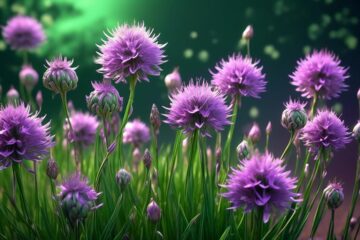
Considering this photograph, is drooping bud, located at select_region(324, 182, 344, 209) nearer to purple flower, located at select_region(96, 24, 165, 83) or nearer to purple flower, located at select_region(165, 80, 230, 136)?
purple flower, located at select_region(165, 80, 230, 136)

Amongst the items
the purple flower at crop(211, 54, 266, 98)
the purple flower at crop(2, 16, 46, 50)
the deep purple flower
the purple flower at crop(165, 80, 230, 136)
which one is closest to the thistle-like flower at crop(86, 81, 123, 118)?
the purple flower at crop(165, 80, 230, 136)

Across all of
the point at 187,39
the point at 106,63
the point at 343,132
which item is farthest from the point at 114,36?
the point at 187,39

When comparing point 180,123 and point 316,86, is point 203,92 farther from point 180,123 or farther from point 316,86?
point 316,86

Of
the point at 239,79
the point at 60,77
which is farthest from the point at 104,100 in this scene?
the point at 239,79

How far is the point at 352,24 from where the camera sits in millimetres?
3805

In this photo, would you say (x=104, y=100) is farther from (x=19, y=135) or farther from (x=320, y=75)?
(x=320, y=75)

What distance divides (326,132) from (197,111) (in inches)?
19.1

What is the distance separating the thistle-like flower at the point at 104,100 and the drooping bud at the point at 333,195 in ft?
2.46

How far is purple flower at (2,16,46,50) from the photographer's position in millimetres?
3199

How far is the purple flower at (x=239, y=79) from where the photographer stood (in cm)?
185

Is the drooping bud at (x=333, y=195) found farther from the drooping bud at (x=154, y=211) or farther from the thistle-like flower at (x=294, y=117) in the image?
the drooping bud at (x=154, y=211)

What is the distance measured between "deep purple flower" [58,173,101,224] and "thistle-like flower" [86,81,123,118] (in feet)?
0.94

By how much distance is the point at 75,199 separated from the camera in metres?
1.34

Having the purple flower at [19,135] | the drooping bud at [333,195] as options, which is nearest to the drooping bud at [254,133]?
the drooping bud at [333,195]
